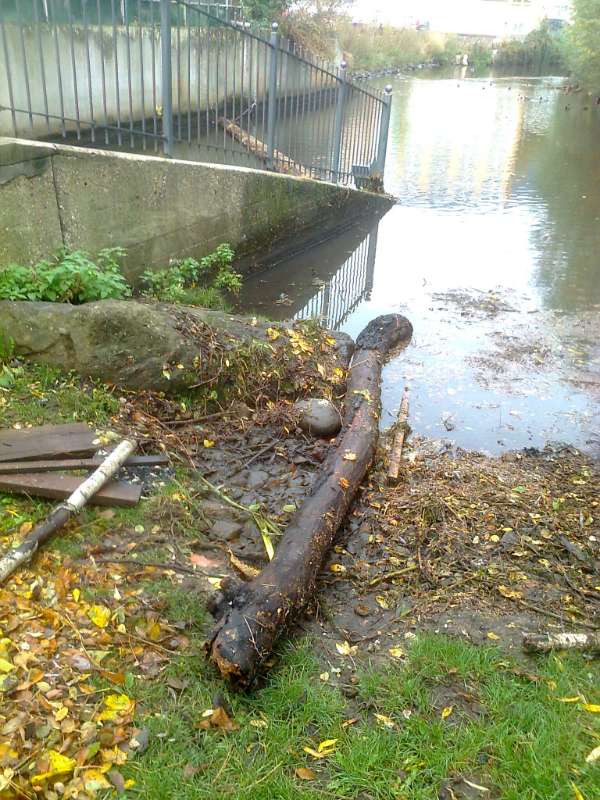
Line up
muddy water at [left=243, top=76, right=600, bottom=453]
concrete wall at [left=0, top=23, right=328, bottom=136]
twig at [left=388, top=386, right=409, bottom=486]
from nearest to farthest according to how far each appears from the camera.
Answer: twig at [left=388, top=386, right=409, bottom=486] < muddy water at [left=243, top=76, right=600, bottom=453] < concrete wall at [left=0, top=23, right=328, bottom=136]

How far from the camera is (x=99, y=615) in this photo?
9.76ft

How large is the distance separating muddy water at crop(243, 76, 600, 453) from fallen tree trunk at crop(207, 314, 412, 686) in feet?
3.16

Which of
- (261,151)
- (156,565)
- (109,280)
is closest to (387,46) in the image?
(261,151)

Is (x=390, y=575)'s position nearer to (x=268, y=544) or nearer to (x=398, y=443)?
(x=268, y=544)

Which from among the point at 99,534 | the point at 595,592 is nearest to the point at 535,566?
the point at 595,592

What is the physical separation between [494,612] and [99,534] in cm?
212

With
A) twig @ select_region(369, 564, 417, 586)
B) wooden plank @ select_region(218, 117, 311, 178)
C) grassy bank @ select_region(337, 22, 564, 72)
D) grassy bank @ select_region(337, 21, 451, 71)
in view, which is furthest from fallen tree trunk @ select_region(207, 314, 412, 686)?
grassy bank @ select_region(337, 22, 564, 72)

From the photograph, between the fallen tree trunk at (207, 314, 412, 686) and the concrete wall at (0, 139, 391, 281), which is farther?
the concrete wall at (0, 139, 391, 281)

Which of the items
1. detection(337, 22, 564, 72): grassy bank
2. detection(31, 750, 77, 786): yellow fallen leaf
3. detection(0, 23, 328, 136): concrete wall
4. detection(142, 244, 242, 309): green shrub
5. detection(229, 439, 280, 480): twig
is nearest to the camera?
detection(31, 750, 77, 786): yellow fallen leaf

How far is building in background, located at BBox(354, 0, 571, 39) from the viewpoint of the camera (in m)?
53.9

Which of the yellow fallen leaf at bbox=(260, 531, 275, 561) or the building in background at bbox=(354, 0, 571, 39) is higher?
the building in background at bbox=(354, 0, 571, 39)

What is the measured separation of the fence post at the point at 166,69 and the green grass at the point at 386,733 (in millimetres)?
5384

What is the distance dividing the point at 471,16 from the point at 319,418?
63.5 metres

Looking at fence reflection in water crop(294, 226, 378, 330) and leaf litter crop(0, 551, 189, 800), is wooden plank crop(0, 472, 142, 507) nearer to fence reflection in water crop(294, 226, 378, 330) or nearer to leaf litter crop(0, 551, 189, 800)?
leaf litter crop(0, 551, 189, 800)
